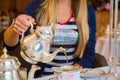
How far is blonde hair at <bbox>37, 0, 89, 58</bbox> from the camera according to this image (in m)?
1.51

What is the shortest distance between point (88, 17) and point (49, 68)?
1.19 feet

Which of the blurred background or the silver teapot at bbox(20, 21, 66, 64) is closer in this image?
the silver teapot at bbox(20, 21, 66, 64)

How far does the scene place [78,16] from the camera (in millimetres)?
1542

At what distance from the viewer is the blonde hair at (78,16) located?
4.96ft

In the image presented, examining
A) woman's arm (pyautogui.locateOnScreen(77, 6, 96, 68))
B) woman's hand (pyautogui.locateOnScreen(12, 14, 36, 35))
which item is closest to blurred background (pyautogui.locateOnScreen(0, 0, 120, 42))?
woman's arm (pyautogui.locateOnScreen(77, 6, 96, 68))

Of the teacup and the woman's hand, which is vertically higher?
the woman's hand

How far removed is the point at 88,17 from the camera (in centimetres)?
160

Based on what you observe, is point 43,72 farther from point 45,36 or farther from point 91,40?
point 45,36

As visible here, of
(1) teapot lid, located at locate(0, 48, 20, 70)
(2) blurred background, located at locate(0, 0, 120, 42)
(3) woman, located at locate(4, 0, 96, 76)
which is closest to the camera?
(1) teapot lid, located at locate(0, 48, 20, 70)

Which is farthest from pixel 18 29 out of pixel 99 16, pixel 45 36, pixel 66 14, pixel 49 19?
pixel 99 16

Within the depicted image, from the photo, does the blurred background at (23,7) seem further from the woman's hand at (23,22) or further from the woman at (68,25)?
the woman's hand at (23,22)

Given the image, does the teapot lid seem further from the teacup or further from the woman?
the woman

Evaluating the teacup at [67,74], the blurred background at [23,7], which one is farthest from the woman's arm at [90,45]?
the blurred background at [23,7]

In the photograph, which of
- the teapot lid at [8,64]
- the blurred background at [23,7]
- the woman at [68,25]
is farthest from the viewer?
the blurred background at [23,7]
